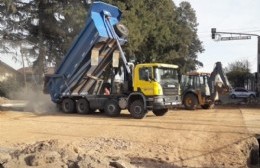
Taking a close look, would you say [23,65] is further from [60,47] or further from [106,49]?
[106,49]

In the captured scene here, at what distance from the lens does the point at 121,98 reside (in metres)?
22.2

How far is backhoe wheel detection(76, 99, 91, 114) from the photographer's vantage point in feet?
78.5

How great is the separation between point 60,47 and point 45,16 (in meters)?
2.89

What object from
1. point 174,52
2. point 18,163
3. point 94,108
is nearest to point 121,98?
point 94,108

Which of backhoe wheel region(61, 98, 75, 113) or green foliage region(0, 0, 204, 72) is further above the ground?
green foliage region(0, 0, 204, 72)

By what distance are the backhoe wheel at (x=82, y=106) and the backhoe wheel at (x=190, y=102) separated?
7.47m

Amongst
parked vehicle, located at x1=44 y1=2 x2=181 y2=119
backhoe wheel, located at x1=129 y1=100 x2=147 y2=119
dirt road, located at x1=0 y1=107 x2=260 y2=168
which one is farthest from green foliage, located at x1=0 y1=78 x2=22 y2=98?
backhoe wheel, located at x1=129 y1=100 x2=147 y2=119

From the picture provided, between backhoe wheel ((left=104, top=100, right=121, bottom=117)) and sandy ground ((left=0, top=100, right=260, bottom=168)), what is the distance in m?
1.06

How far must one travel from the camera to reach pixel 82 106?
24.1 meters

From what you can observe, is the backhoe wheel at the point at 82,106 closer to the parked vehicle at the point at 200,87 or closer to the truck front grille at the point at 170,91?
the truck front grille at the point at 170,91

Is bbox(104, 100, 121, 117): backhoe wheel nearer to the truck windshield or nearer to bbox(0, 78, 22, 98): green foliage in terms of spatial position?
the truck windshield

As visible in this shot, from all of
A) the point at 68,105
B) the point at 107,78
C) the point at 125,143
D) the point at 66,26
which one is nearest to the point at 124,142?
the point at 125,143

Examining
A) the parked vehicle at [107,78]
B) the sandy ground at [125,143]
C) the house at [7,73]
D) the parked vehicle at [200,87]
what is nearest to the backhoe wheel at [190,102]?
the parked vehicle at [200,87]

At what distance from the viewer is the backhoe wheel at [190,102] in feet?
93.9
